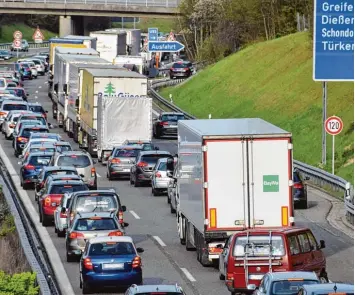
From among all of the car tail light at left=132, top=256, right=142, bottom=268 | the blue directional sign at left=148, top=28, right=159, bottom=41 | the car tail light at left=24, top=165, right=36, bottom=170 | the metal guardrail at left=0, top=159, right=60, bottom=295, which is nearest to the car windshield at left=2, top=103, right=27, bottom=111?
the blue directional sign at left=148, top=28, right=159, bottom=41

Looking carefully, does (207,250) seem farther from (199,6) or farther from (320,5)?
(199,6)

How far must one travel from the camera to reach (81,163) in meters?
43.3

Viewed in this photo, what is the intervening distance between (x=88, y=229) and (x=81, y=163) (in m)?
14.0

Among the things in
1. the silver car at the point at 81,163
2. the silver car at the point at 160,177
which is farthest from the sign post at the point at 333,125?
the silver car at the point at 81,163

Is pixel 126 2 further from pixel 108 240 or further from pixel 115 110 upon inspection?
pixel 108 240

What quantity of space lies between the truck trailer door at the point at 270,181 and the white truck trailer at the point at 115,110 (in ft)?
75.1

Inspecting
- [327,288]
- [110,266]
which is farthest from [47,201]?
[327,288]

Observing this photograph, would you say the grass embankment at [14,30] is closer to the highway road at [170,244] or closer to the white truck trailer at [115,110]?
the white truck trailer at [115,110]

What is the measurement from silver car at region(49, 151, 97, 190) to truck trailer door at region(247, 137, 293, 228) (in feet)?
51.2

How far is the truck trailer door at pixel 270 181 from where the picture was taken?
27.9m

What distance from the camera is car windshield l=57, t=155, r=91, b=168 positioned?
43.3 m

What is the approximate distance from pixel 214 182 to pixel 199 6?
76482 mm

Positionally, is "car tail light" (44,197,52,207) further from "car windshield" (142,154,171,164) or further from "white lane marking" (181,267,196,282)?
"car windshield" (142,154,171,164)

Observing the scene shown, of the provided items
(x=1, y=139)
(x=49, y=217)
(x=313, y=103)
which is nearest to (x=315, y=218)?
(x=49, y=217)
